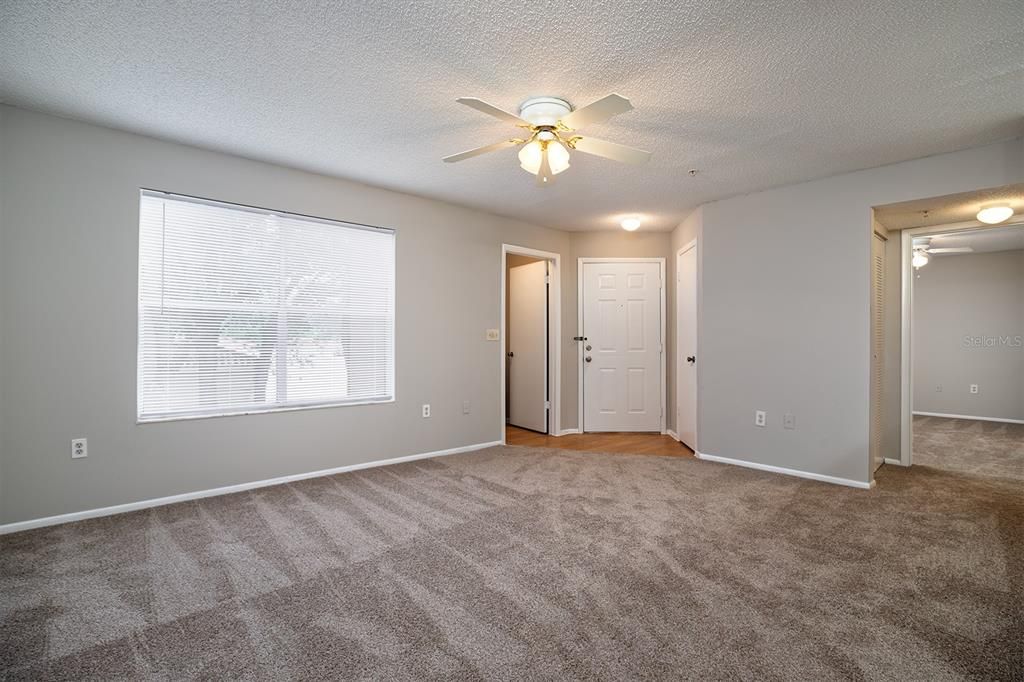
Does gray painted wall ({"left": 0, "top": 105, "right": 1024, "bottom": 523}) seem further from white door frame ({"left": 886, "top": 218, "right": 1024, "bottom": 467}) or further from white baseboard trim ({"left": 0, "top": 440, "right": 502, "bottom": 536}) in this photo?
white door frame ({"left": 886, "top": 218, "right": 1024, "bottom": 467})

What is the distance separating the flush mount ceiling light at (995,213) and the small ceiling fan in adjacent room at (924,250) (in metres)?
1.69

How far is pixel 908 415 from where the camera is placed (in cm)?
454

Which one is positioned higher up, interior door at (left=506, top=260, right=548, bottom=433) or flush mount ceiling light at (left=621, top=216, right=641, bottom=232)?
flush mount ceiling light at (left=621, top=216, right=641, bottom=232)

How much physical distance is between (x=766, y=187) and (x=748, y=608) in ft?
11.6

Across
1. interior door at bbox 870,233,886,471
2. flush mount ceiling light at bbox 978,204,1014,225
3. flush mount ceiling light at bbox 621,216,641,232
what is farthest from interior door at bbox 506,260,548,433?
flush mount ceiling light at bbox 978,204,1014,225

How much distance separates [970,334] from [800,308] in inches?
186

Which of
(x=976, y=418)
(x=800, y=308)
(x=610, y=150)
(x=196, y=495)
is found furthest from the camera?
(x=976, y=418)

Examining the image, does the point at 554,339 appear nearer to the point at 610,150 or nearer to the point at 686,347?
the point at 686,347

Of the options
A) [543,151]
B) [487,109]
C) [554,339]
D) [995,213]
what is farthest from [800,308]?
[487,109]

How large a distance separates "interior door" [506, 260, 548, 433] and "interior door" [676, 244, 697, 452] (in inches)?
61.3

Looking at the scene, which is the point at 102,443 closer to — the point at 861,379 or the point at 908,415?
the point at 861,379

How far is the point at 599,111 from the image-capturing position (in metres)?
2.34

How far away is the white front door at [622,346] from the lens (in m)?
5.98

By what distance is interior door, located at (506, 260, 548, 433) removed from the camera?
601 cm
